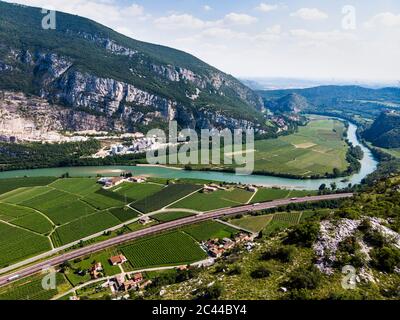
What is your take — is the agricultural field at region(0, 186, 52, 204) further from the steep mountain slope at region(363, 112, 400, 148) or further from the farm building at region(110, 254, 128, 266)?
the steep mountain slope at region(363, 112, 400, 148)

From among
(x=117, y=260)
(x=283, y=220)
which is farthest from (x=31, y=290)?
(x=283, y=220)

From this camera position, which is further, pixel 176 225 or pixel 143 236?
pixel 176 225

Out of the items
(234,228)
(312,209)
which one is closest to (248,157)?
(312,209)

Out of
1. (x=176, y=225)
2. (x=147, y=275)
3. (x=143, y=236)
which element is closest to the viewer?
A: (x=147, y=275)

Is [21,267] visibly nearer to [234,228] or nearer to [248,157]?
[234,228]

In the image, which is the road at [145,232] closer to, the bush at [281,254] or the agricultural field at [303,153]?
the agricultural field at [303,153]

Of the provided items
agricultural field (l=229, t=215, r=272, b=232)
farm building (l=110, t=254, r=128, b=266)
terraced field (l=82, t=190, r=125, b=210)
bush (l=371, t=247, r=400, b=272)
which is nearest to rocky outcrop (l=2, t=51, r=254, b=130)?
terraced field (l=82, t=190, r=125, b=210)
